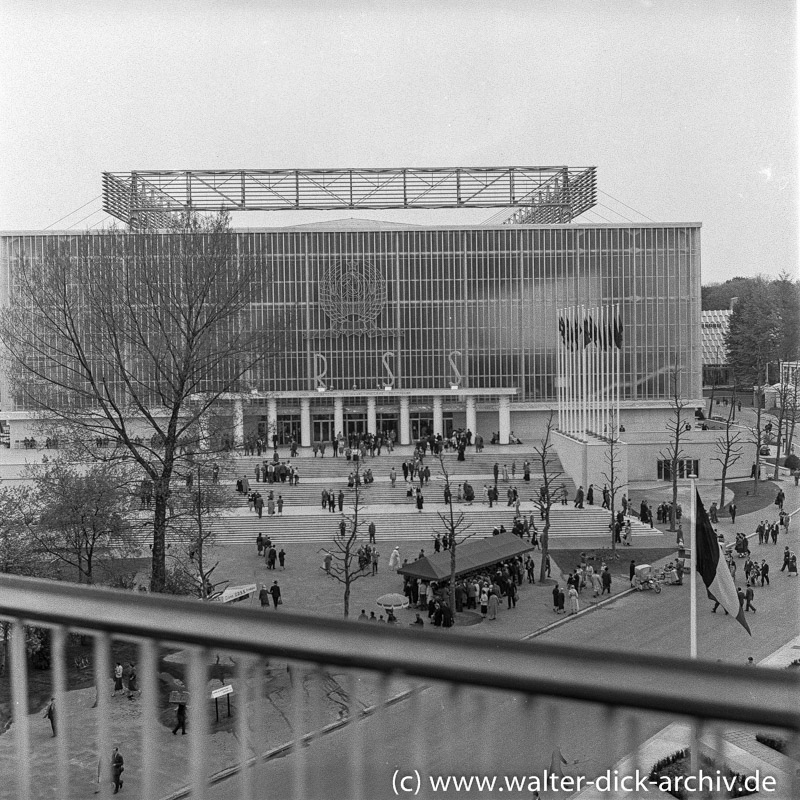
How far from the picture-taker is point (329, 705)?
2730mm

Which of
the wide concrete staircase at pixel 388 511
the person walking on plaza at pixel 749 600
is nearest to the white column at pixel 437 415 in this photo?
the wide concrete staircase at pixel 388 511

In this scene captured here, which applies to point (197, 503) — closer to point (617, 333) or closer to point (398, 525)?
point (398, 525)

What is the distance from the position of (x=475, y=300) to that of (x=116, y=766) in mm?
53023

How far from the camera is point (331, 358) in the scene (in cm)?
5447

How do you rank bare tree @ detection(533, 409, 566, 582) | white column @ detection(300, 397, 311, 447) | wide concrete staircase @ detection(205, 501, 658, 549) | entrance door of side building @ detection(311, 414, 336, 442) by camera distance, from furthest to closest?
entrance door of side building @ detection(311, 414, 336, 442) → white column @ detection(300, 397, 311, 447) → wide concrete staircase @ detection(205, 501, 658, 549) → bare tree @ detection(533, 409, 566, 582)

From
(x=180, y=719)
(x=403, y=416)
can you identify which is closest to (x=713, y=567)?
(x=180, y=719)

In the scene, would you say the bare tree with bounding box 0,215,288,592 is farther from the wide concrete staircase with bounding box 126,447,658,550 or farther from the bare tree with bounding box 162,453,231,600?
the wide concrete staircase with bounding box 126,447,658,550

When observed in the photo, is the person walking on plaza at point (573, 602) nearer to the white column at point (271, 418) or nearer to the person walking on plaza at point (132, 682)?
the person walking on plaza at point (132, 682)

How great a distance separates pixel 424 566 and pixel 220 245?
9.36 meters

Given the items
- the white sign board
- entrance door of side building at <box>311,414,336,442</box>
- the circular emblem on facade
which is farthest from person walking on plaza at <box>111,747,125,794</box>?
the circular emblem on facade

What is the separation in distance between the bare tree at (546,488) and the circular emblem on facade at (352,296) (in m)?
13.2

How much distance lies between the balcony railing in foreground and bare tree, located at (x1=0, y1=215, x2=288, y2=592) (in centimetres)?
1616

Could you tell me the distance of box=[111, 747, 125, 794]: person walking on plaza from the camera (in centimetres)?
309

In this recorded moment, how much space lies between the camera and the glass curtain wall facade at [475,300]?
2144 inches
